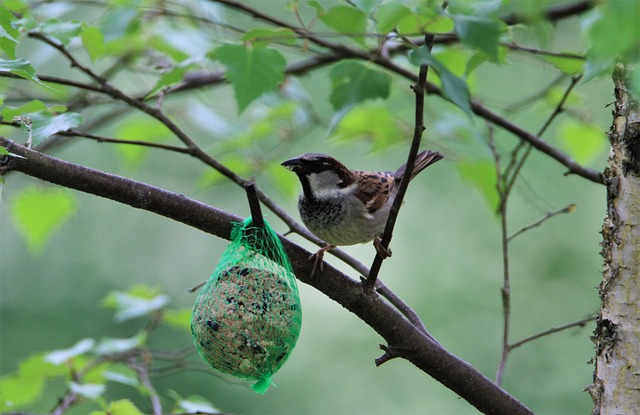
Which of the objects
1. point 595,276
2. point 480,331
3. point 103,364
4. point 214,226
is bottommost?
point 103,364

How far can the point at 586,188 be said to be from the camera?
7.23m

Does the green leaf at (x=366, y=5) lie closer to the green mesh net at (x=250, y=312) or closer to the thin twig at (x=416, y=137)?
the thin twig at (x=416, y=137)

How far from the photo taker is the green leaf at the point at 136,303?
136 inches

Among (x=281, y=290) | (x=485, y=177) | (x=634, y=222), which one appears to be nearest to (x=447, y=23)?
(x=634, y=222)

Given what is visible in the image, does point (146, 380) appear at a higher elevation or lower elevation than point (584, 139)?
lower

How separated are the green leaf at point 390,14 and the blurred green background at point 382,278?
14.7 feet

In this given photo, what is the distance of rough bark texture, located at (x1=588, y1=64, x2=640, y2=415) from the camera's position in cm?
201

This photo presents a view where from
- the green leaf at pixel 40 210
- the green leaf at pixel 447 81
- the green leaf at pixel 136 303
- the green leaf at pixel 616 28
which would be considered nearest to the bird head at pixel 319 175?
the green leaf at pixel 136 303

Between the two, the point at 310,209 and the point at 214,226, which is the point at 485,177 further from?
the point at 214,226

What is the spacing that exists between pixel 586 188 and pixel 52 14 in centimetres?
538

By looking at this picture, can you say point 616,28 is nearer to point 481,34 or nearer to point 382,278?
point 481,34

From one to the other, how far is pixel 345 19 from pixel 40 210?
2.09 m

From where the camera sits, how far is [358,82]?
2.38m

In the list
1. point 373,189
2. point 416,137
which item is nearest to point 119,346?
point 373,189
